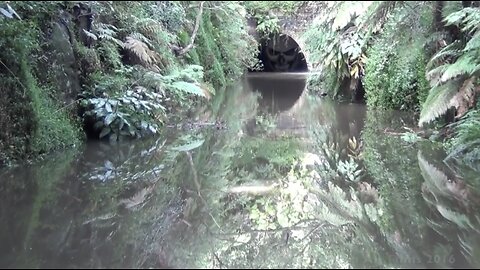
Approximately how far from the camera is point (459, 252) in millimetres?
3395

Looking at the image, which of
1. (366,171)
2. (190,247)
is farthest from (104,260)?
(366,171)

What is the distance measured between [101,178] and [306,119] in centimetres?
571

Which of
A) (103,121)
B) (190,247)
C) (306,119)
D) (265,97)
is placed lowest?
(265,97)

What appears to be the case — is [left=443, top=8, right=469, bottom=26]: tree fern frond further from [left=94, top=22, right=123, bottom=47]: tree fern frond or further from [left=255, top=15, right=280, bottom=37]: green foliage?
[left=255, top=15, right=280, bottom=37]: green foliage

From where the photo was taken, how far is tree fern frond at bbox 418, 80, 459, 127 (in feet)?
22.0

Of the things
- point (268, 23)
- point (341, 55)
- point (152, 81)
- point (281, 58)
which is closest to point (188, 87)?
point (152, 81)

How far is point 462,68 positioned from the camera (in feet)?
21.1

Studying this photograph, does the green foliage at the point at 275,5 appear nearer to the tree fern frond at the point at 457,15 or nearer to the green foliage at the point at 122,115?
the tree fern frond at the point at 457,15

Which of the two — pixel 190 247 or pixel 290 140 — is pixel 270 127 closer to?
pixel 290 140

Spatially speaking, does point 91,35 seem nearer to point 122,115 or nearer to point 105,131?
point 122,115

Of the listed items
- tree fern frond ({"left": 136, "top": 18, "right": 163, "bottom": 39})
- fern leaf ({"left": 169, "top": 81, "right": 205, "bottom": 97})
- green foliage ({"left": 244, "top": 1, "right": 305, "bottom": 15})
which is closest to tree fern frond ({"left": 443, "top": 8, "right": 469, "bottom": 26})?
green foliage ({"left": 244, "top": 1, "right": 305, "bottom": 15})

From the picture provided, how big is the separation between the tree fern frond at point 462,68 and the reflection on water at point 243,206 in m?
0.94

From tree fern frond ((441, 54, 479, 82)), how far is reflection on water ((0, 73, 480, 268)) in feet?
3.09

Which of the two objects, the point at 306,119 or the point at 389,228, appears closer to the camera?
the point at 389,228
